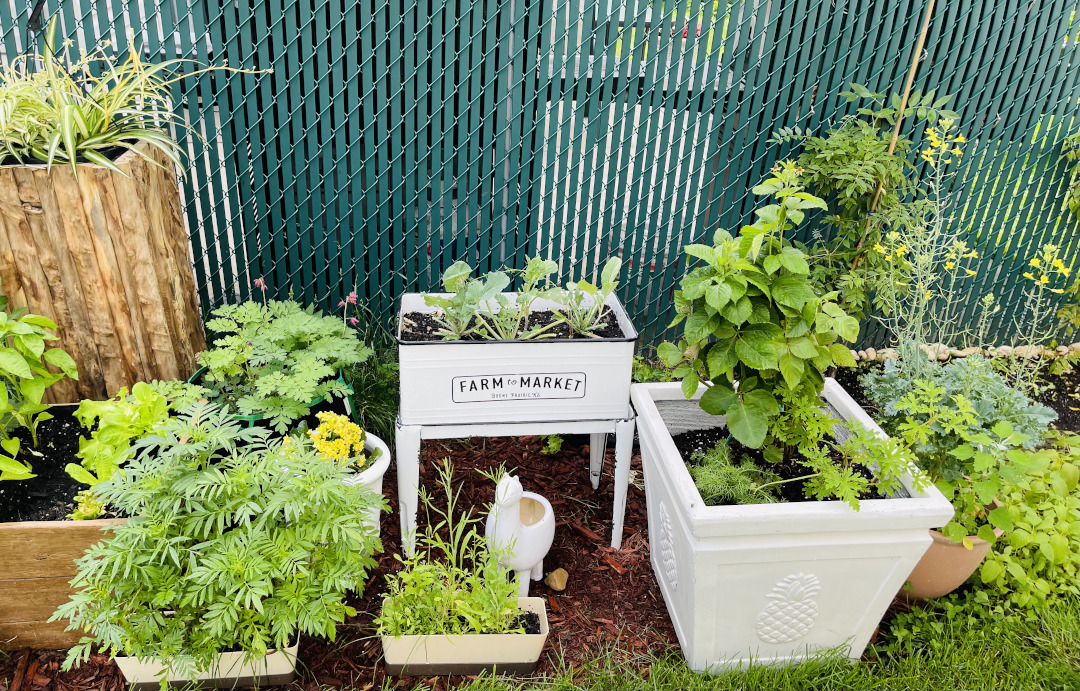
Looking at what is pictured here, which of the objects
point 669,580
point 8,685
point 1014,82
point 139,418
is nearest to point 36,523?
point 139,418

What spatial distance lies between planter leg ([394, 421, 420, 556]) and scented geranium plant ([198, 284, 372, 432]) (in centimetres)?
26

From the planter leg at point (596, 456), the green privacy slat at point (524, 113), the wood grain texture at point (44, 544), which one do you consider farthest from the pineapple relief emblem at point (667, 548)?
the wood grain texture at point (44, 544)

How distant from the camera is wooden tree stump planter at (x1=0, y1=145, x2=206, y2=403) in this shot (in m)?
2.20

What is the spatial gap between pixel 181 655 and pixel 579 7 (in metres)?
2.57

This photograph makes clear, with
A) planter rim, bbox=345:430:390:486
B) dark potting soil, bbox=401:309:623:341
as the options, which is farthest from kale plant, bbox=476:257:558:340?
planter rim, bbox=345:430:390:486

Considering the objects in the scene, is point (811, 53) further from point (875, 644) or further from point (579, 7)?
point (875, 644)

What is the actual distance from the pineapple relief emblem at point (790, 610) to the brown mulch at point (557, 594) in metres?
0.34

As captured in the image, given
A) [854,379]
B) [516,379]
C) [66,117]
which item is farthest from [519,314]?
[854,379]

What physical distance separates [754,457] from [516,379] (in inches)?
33.2

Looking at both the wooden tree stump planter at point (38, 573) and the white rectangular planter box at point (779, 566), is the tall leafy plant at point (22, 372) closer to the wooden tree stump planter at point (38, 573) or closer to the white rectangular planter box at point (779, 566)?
the wooden tree stump planter at point (38, 573)

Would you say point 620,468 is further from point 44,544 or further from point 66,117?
point 66,117

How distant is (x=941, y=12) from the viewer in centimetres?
303

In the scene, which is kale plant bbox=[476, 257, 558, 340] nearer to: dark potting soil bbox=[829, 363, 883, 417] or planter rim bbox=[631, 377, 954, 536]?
planter rim bbox=[631, 377, 954, 536]

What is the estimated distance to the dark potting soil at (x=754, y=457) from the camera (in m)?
2.25
